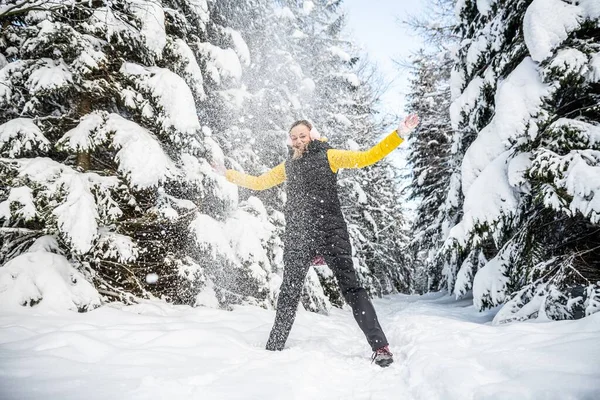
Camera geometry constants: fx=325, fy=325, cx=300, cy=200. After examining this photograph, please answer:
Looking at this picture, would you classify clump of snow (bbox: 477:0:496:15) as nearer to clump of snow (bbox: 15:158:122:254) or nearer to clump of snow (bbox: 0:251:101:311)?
clump of snow (bbox: 15:158:122:254)

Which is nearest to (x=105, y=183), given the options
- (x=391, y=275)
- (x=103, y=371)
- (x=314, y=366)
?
(x=103, y=371)

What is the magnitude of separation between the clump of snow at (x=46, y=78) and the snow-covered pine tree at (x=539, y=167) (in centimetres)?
490

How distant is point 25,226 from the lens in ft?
12.9

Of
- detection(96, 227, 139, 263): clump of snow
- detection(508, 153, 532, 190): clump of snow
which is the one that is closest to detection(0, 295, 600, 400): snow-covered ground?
detection(96, 227, 139, 263): clump of snow

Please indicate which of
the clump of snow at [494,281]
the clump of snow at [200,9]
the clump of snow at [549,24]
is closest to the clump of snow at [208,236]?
the clump of snow at [200,9]

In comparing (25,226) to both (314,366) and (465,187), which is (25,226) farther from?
(465,187)

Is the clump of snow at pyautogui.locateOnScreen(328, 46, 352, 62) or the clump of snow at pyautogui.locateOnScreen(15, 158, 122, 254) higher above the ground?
the clump of snow at pyautogui.locateOnScreen(328, 46, 352, 62)

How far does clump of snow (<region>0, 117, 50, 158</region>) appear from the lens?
356 centimetres

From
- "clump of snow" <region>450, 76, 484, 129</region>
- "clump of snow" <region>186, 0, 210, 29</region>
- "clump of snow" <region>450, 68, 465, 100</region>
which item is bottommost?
"clump of snow" <region>450, 76, 484, 129</region>

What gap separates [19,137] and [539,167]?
555cm

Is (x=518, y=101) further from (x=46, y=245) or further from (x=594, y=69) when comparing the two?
(x=46, y=245)

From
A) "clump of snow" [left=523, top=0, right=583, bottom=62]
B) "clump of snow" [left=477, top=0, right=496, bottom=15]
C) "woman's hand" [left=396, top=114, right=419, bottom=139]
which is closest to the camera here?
"woman's hand" [left=396, top=114, right=419, bottom=139]

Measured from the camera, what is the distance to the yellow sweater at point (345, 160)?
2963mm

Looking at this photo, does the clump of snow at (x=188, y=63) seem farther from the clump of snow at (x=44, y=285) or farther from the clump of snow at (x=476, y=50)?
the clump of snow at (x=476, y=50)
